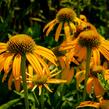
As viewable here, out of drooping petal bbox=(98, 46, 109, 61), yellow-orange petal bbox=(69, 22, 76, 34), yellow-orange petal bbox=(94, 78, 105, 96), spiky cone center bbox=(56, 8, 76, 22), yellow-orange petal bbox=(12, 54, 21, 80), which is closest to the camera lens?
yellow-orange petal bbox=(12, 54, 21, 80)

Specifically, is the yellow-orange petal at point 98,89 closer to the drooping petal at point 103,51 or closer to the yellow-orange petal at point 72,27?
the drooping petal at point 103,51

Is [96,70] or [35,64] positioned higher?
[35,64]

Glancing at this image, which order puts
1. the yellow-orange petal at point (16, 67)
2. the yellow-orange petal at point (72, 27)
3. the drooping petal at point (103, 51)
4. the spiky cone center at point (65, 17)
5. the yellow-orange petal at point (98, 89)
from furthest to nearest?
the spiky cone center at point (65, 17)
the yellow-orange petal at point (72, 27)
the yellow-orange petal at point (98, 89)
the drooping petal at point (103, 51)
the yellow-orange petal at point (16, 67)

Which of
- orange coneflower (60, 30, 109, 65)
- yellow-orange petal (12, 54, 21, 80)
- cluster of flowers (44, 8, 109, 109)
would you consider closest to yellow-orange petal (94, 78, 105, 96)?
cluster of flowers (44, 8, 109, 109)

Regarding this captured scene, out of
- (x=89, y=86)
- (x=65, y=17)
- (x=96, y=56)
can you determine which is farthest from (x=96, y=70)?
(x=65, y=17)

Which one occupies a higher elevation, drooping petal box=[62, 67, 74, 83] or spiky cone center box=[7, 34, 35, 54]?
spiky cone center box=[7, 34, 35, 54]

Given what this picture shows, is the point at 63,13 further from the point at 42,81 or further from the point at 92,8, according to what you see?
the point at 92,8

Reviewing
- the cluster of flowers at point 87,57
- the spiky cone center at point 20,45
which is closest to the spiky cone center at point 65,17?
the cluster of flowers at point 87,57

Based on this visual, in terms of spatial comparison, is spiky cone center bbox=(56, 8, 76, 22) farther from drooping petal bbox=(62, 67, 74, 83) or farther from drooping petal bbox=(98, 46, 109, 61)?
drooping petal bbox=(98, 46, 109, 61)

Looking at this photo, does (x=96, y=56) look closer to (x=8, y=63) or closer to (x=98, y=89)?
(x=98, y=89)

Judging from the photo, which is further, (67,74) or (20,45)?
(67,74)

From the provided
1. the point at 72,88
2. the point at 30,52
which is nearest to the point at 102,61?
the point at 72,88

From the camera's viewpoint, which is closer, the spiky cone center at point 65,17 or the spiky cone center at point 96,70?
the spiky cone center at point 96,70
